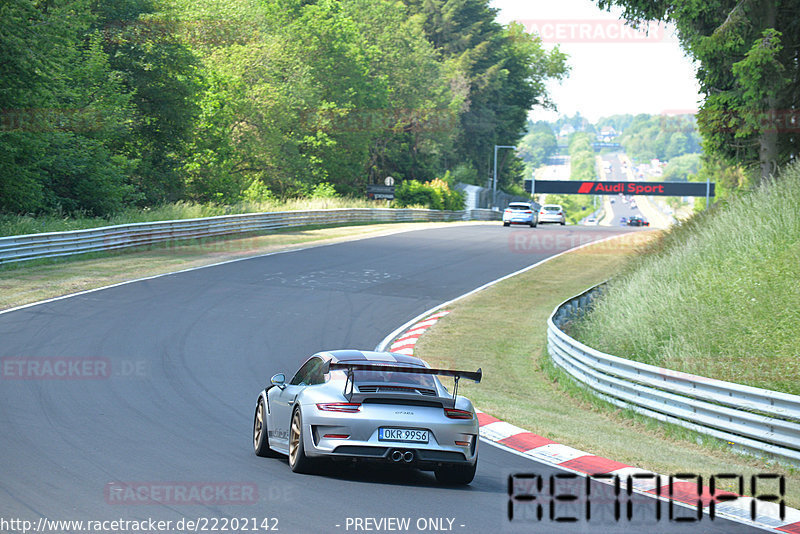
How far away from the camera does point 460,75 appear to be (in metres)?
102

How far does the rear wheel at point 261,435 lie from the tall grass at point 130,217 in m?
21.9

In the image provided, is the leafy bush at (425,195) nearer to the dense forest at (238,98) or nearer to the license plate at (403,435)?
the dense forest at (238,98)

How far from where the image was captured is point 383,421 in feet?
27.6

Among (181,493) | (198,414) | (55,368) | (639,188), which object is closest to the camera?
(181,493)

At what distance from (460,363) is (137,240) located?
719 inches

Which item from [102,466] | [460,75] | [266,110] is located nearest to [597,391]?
[102,466]

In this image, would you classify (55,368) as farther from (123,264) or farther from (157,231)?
(157,231)

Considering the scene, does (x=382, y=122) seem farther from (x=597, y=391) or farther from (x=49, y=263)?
(x=597, y=391)

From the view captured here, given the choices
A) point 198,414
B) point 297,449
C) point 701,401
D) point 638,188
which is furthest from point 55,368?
point 638,188

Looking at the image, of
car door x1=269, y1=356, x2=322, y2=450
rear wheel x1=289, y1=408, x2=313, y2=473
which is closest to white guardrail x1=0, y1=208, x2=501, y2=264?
car door x1=269, y1=356, x2=322, y2=450

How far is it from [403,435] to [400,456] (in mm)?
192

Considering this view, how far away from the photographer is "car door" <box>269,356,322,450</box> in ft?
30.7

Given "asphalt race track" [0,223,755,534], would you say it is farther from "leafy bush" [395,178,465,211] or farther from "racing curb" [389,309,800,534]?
"leafy bush" [395,178,465,211]

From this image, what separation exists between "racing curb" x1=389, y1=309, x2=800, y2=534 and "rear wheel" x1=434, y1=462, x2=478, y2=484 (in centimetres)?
140
